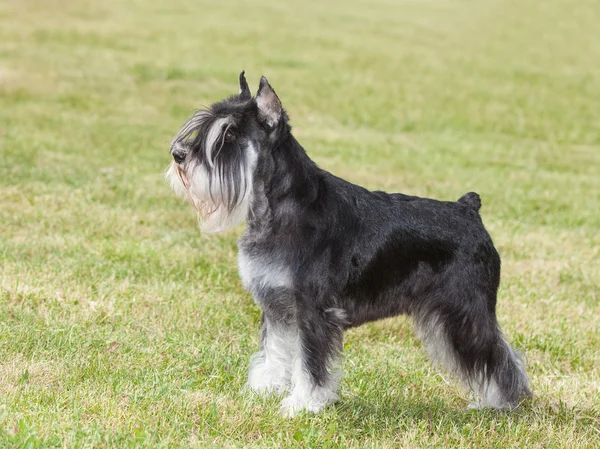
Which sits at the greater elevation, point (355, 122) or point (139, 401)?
point (139, 401)

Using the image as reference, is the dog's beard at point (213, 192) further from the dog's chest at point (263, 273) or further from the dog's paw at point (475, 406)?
the dog's paw at point (475, 406)

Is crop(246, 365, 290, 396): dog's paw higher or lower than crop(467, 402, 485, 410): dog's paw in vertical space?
higher

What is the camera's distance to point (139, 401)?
4.93m

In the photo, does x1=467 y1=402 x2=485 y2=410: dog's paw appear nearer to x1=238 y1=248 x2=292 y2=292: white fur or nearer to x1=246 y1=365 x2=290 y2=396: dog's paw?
x1=246 y1=365 x2=290 y2=396: dog's paw

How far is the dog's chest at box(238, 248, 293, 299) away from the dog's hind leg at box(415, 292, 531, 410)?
105 centimetres

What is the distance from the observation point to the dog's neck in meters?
4.96

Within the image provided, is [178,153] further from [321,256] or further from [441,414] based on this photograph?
[441,414]

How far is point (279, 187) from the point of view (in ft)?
16.3

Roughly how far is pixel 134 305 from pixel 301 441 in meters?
2.52

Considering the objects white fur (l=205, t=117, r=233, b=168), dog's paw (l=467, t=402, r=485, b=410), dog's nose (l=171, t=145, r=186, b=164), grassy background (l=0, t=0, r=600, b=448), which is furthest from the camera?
dog's paw (l=467, t=402, r=485, b=410)

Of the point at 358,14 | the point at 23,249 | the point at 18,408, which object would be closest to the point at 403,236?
the point at 18,408

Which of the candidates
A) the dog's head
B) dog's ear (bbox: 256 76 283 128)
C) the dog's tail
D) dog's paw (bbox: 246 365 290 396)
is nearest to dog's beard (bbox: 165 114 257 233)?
the dog's head

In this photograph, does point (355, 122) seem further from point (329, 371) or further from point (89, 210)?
point (329, 371)

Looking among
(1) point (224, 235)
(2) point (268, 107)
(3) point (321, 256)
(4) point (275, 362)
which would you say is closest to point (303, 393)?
(4) point (275, 362)
